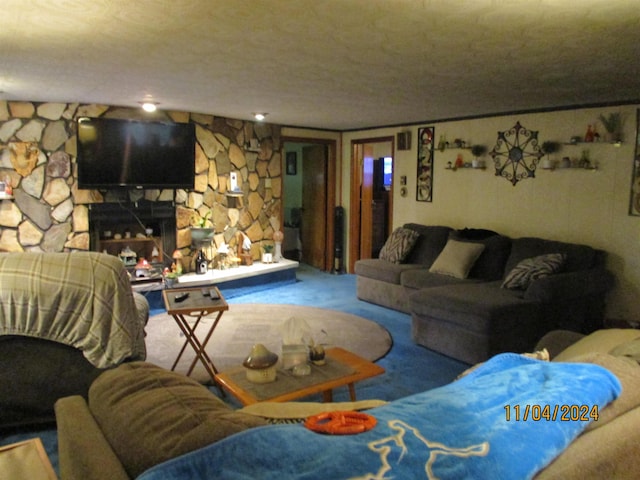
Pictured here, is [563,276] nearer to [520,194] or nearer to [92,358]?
[520,194]

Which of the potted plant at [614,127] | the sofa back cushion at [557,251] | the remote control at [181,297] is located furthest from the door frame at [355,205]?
the remote control at [181,297]

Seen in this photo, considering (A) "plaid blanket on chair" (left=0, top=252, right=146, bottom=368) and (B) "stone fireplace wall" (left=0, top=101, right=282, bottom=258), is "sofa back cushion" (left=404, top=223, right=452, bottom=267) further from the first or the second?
(A) "plaid blanket on chair" (left=0, top=252, right=146, bottom=368)

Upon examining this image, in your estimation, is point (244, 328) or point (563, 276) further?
point (244, 328)

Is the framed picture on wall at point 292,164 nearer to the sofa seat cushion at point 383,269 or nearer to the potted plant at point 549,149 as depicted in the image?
the sofa seat cushion at point 383,269

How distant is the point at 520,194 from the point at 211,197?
11.5 feet

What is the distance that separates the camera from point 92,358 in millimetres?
2676

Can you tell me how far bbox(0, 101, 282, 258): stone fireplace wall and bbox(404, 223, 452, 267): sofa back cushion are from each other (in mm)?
2294

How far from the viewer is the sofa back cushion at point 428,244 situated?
5676 mm

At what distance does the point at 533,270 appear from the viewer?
4.26 metres

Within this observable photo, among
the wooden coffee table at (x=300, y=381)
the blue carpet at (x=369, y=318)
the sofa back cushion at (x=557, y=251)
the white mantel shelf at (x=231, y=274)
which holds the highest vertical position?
the sofa back cushion at (x=557, y=251)

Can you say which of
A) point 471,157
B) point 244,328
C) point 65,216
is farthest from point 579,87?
point 65,216

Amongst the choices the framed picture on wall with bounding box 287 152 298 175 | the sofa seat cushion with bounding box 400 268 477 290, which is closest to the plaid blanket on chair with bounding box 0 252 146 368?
the sofa seat cushion with bounding box 400 268 477 290
